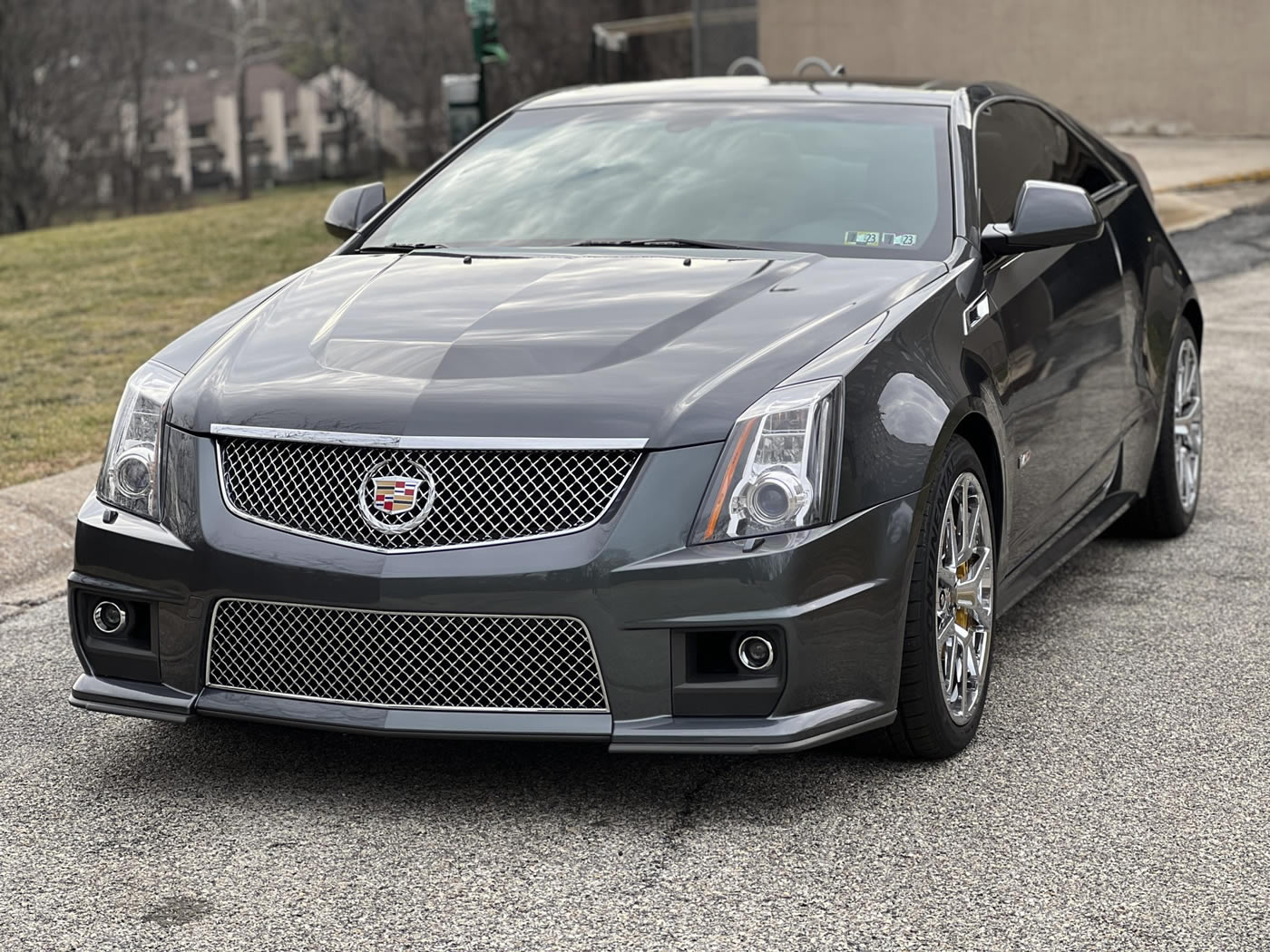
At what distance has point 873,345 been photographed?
13.3 feet

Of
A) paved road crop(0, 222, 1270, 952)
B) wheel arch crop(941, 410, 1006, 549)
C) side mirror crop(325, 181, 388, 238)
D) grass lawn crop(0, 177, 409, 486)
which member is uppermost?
side mirror crop(325, 181, 388, 238)

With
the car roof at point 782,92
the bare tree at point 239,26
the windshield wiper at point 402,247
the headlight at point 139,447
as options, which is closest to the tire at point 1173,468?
the car roof at point 782,92

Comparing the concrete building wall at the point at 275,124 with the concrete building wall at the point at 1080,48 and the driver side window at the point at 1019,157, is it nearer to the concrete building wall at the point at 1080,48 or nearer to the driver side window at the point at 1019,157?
the concrete building wall at the point at 1080,48

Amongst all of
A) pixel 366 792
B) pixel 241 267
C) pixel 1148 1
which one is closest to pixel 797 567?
pixel 366 792

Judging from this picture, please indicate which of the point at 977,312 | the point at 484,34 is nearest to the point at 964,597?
the point at 977,312

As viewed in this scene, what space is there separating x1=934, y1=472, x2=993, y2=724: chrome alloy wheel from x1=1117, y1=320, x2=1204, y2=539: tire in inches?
76.0

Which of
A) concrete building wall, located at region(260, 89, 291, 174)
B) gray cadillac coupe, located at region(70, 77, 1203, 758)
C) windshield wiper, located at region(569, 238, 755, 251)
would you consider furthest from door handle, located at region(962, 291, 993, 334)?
concrete building wall, located at region(260, 89, 291, 174)

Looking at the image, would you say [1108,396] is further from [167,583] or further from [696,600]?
[167,583]

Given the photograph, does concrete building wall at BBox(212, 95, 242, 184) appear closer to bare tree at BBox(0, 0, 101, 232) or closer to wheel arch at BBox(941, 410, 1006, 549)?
bare tree at BBox(0, 0, 101, 232)

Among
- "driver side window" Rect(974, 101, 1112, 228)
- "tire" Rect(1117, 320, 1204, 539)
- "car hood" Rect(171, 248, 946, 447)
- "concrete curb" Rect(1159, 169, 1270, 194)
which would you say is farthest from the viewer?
"concrete curb" Rect(1159, 169, 1270, 194)

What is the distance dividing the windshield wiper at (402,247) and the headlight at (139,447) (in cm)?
104

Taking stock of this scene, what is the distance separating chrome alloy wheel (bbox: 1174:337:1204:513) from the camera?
643 cm

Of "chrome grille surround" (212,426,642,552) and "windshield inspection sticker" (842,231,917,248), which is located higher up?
"windshield inspection sticker" (842,231,917,248)

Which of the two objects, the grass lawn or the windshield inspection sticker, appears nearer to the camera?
the windshield inspection sticker
